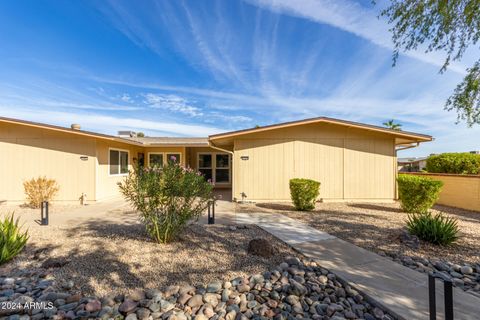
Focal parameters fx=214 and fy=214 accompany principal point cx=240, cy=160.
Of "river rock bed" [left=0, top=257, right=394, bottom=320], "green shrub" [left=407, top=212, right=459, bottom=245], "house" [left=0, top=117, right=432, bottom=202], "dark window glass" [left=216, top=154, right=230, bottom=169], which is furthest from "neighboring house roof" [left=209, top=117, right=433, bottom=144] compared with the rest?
"river rock bed" [left=0, top=257, right=394, bottom=320]

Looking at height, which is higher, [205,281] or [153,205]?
[153,205]

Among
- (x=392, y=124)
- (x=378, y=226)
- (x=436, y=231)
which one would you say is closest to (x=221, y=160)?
(x=378, y=226)

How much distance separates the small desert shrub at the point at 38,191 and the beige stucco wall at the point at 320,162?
741cm

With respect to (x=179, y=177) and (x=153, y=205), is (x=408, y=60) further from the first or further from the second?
(x=153, y=205)

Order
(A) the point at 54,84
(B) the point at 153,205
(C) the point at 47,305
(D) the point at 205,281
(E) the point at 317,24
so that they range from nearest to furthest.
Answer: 1. (C) the point at 47,305
2. (D) the point at 205,281
3. (B) the point at 153,205
4. (E) the point at 317,24
5. (A) the point at 54,84

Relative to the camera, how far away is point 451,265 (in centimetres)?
345

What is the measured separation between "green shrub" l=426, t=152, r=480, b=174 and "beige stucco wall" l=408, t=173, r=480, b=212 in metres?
2.40

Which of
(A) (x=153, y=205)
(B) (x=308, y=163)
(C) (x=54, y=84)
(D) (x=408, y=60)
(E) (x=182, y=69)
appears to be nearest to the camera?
(A) (x=153, y=205)

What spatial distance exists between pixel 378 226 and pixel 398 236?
3.33ft

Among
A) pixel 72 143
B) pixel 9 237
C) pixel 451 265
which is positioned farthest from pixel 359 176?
pixel 72 143

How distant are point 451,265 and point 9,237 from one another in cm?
745

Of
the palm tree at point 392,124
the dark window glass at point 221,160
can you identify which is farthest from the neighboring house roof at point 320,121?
the palm tree at point 392,124

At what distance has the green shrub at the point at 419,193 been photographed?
7102 mm

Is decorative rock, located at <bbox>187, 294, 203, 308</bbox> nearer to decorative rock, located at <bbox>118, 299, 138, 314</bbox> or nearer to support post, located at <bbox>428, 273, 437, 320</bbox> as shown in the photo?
decorative rock, located at <bbox>118, 299, 138, 314</bbox>
